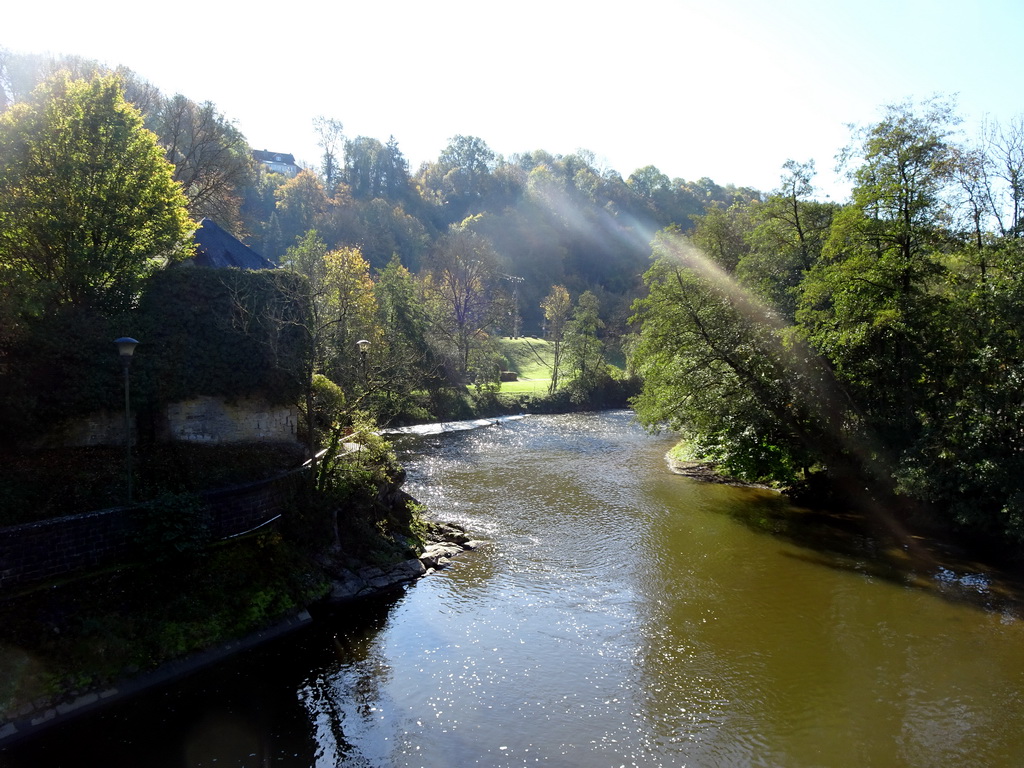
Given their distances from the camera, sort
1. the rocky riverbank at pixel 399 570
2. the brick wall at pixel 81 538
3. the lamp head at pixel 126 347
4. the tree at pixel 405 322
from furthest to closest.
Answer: the tree at pixel 405 322
the rocky riverbank at pixel 399 570
the lamp head at pixel 126 347
the brick wall at pixel 81 538

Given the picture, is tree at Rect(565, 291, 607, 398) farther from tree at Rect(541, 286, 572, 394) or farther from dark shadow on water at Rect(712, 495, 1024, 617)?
dark shadow on water at Rect(712, 495, 1024, 617)

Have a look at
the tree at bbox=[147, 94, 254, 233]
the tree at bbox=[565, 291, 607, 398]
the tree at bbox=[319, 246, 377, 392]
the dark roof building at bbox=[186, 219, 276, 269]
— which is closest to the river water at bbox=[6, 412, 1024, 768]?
the tree at bbox=[319, 246, 377, 392]

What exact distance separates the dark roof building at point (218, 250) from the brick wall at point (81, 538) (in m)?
12.8

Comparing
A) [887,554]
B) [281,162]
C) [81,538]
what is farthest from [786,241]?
[281,162]

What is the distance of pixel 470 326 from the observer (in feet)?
166

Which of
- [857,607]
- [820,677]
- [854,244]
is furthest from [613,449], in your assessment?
[820,677]

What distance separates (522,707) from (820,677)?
508 centimetres

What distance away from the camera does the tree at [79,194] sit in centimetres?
1240

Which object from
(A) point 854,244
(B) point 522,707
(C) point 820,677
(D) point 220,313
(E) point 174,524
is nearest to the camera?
(B) point 522,707

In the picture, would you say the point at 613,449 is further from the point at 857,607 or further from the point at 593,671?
the point at 593,671

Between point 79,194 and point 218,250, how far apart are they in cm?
1197

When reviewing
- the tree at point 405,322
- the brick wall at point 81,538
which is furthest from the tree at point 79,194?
the tree at point 405,322

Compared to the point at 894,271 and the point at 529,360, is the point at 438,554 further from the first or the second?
the point at 529,360

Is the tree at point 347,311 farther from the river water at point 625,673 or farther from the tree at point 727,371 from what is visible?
the tree at point 727,371
